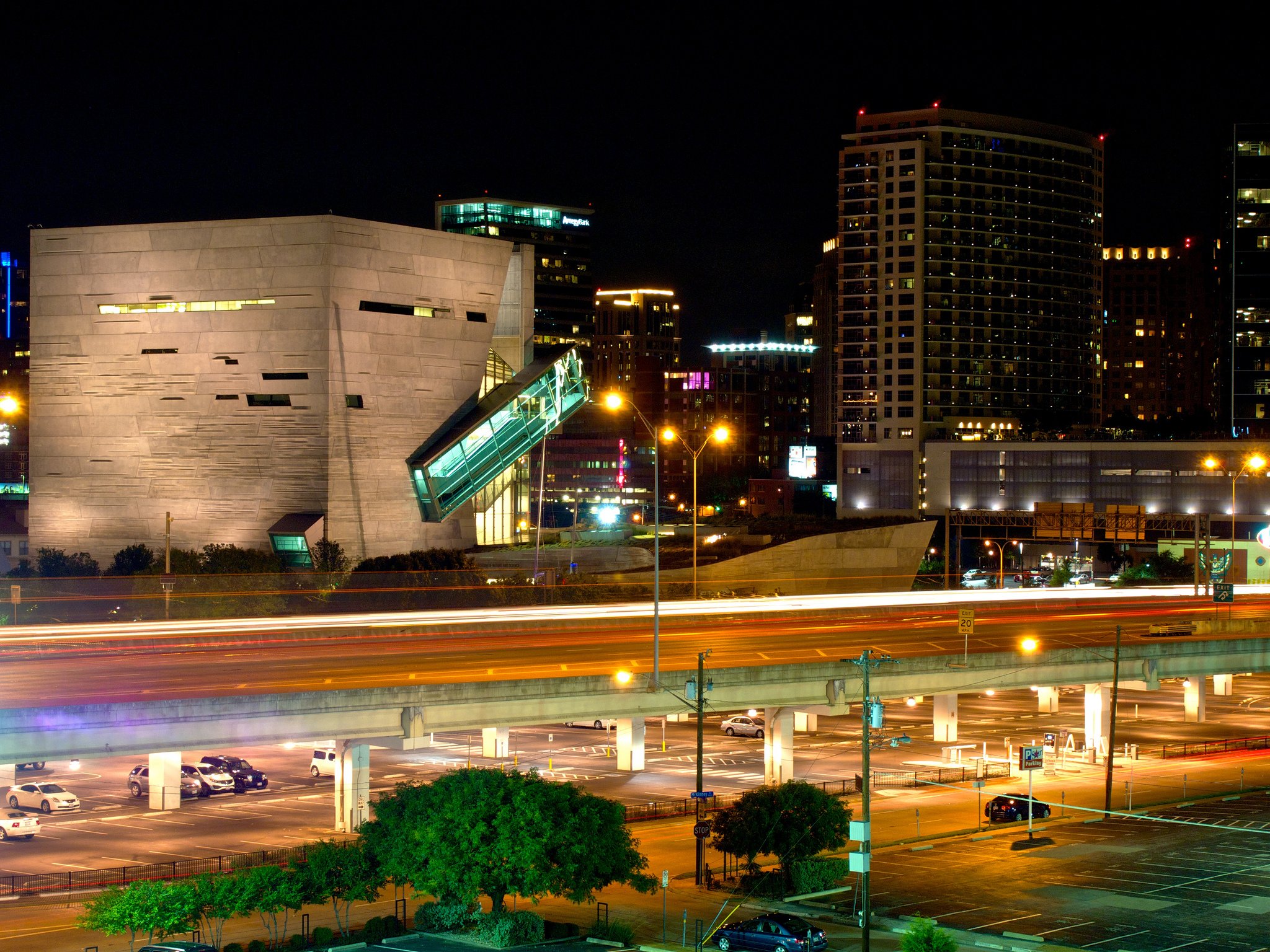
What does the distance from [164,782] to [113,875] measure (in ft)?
34.5

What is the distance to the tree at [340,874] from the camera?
33.8 m

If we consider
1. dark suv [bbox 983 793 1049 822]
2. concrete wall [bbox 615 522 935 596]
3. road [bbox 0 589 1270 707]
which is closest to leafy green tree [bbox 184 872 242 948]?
road [bbox 0 589 1270 707]

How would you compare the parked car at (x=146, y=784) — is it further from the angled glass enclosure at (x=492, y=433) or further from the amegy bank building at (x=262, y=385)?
the angled glass enclosure at (x=492, y=433)

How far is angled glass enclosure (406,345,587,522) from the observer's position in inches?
3679

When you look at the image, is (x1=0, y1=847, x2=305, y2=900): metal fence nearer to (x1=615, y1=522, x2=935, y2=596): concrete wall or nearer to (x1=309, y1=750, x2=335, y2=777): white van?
(x1=309, y1=750, x2=335, y2=777): white van

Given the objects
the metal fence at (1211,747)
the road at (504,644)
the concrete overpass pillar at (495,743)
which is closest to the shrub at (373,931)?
the road at (504,644)

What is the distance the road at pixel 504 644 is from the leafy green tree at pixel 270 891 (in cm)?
953

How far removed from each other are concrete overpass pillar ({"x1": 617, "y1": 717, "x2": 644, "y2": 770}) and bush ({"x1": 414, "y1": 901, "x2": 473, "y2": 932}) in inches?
892

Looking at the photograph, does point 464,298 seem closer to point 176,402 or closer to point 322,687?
point 176,402

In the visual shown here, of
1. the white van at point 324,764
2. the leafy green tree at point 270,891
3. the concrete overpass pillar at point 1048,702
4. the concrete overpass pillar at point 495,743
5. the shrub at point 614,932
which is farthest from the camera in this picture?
the concrete overpass pillar at point 1048,702

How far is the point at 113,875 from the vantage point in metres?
39.4

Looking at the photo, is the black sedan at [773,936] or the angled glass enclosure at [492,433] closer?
the black sedan at [773,936]

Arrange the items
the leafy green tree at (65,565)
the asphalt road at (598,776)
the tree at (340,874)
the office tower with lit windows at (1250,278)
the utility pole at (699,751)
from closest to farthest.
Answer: the tree at (340,874), the utility pole at (699,751), the asphalt road at (598,776), the leafy green tree at (65,565), the office tower with lit windows at (1250,278)

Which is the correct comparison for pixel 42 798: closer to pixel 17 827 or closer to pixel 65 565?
pixel 17 827
